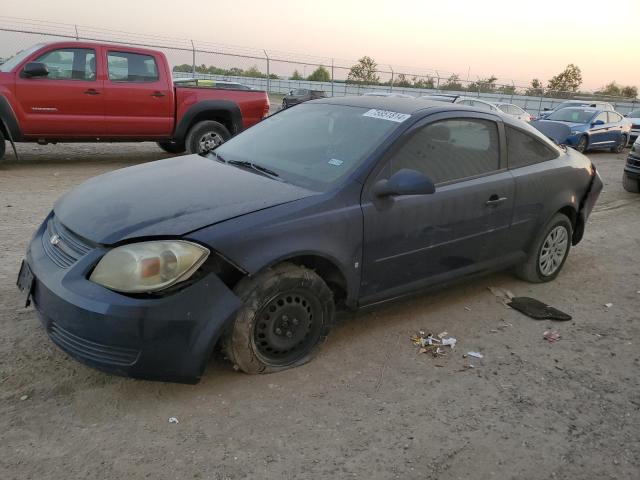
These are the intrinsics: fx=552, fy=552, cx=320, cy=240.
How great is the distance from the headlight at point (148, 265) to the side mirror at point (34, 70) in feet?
22.0

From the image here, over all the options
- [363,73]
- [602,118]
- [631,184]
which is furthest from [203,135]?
[363,73]

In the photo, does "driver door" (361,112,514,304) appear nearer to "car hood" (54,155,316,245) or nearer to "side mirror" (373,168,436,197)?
"side mirror" (373,168,436,197)

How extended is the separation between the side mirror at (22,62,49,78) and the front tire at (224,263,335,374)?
691 centimetres

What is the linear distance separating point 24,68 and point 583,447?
8556 millimetres

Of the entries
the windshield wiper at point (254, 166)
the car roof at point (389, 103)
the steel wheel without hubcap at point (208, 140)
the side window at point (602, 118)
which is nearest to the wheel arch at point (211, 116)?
the steel wheel without hubcap at point (208, 140)

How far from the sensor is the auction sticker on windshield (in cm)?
375

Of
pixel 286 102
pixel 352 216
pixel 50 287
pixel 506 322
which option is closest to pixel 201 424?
pixel 50 287

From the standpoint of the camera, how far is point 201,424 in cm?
273

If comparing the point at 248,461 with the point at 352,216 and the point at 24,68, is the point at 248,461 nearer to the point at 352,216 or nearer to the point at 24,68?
the point at 352,216

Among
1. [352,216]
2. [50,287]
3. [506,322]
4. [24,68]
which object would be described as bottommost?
[506,322]

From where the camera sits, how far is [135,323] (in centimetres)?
261

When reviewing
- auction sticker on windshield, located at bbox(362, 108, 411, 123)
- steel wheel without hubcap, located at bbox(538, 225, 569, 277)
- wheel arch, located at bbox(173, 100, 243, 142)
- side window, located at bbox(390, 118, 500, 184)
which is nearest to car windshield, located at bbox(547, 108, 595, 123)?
wheel arch, located at bbox(173, 100, 243, 142)

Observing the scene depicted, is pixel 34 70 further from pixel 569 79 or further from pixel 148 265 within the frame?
pixel 569 79

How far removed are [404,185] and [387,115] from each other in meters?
0.72
